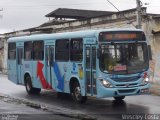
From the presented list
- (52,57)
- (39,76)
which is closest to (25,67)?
(39,76)

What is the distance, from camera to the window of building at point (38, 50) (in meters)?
21.7

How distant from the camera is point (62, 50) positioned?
19.8 m

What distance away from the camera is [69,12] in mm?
65938

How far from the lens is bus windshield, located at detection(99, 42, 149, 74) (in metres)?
16.9

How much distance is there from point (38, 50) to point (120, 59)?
19.5ft

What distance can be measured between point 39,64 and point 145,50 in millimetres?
5877

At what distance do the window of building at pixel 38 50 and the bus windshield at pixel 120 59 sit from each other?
17.0ft

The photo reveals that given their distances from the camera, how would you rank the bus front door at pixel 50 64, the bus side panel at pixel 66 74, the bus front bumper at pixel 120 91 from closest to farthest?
1. the bus front bumper at pixel 120 91
2. the bus side panel at pixel 66 74
3. the bus front door at pixel 50 64

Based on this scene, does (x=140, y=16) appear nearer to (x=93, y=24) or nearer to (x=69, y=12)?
(x=93, y=24)

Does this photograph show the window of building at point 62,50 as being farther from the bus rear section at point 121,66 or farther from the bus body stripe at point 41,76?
the bus rear section at point 121,66

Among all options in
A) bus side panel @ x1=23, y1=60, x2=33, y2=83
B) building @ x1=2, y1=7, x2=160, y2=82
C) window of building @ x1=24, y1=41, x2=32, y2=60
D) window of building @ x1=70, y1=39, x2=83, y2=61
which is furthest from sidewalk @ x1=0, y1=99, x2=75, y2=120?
building @ x1=2, y1=7, x2=160, y2=82

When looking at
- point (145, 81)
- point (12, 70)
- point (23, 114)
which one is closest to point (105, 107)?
point (145, 81)

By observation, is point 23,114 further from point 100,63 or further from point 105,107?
point 100,63

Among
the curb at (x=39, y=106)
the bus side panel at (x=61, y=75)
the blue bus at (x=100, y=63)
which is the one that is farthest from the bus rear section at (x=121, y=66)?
the bus side panel at (x=61, y=75)
